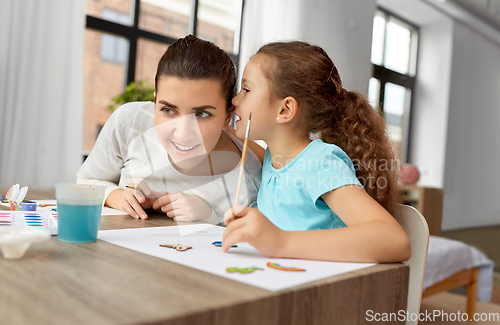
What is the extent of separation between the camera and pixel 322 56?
108 centimetres

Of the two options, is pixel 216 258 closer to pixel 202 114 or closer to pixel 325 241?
pixel 325 241

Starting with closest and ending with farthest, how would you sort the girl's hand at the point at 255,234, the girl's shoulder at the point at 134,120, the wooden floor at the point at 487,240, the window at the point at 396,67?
1. the girl's hand at the point at 255,234
2. the girl's shoulder at the point at 134,120
3. the wooden floor at the point at 487,240
4. the window at the point at 396,67

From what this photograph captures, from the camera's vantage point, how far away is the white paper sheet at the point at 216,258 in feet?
1.68

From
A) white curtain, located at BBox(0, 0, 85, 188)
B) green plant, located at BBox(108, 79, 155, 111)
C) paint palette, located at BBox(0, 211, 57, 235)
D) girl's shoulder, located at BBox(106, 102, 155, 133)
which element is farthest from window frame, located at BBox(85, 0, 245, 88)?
paint palette, located at BBox(0, 211, 57, 235)

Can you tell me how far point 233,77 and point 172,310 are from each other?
0.88m

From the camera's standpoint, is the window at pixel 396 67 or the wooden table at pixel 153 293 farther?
the window at pixel 396 67

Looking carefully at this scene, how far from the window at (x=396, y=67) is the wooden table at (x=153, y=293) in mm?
3658

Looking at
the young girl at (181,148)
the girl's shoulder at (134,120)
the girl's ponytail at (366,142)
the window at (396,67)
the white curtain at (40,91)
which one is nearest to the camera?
the girl's ponytail at (366,142)

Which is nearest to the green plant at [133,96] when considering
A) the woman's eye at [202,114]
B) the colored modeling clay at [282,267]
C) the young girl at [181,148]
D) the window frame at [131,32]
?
the window frame at [131,32]

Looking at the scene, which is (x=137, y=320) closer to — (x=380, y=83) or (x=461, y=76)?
(x=461, y=76)

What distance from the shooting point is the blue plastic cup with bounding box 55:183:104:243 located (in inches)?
25.5

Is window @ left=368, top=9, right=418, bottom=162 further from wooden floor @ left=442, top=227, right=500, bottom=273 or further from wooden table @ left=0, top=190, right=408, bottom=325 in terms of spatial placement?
wooden table @ left=0, top=190, right=408, bottom=325

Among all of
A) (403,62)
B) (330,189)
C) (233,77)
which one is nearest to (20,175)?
(233,77)

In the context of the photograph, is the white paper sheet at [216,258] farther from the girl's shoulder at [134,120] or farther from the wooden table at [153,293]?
the girl's shoulder at [134,120]
